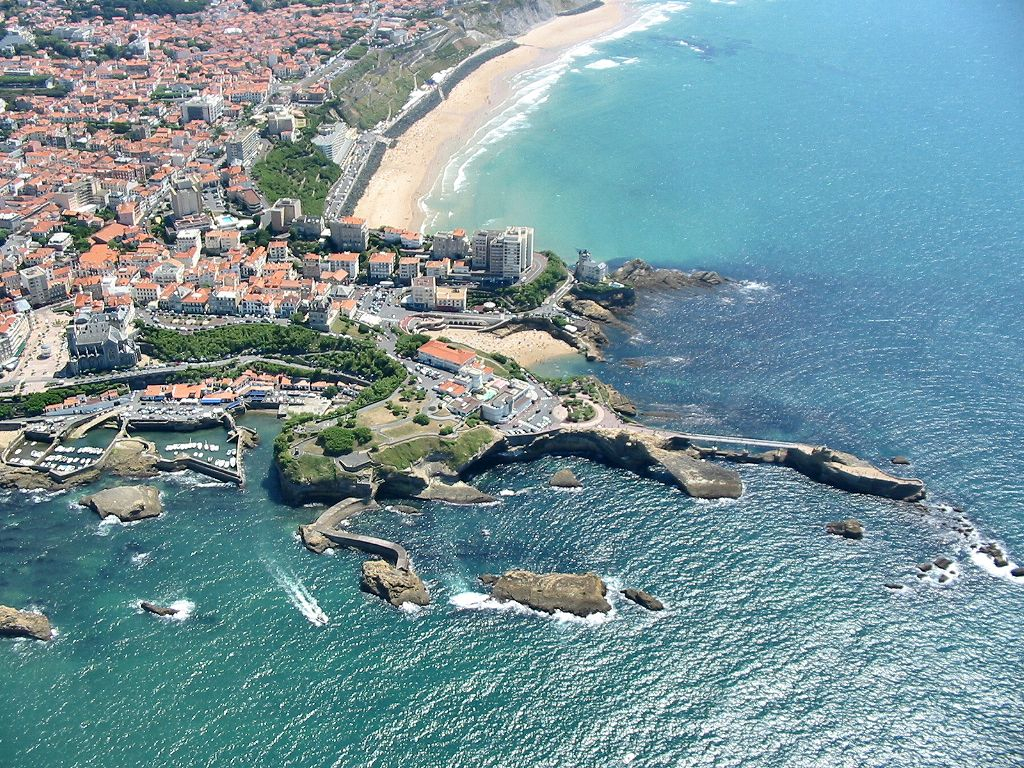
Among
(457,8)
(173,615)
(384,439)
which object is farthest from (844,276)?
(457,8)

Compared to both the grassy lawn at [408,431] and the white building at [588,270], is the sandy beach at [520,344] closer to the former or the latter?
the white building at [588,270]

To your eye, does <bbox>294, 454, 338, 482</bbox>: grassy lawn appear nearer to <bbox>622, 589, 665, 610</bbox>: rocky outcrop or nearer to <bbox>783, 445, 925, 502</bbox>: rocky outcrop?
<bbox>622, 589, 665, 610</bbox>: rocky outcrop

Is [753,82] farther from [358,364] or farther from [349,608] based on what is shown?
[349,608]

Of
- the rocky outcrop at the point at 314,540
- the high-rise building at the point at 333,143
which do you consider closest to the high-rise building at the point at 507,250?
the high-rise building at the point at 333,143

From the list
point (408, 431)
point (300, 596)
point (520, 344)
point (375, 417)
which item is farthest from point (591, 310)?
point (300, 596)

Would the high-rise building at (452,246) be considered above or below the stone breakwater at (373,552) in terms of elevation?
above

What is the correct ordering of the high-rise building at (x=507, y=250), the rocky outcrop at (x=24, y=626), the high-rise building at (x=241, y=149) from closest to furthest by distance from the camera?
the rocky outcrop at (x=24, y=626), the high-rise building at (x=507, y=250), the high-rise building at (x=241, y=149)

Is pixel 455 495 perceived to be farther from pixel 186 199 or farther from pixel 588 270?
pixel 186 199
